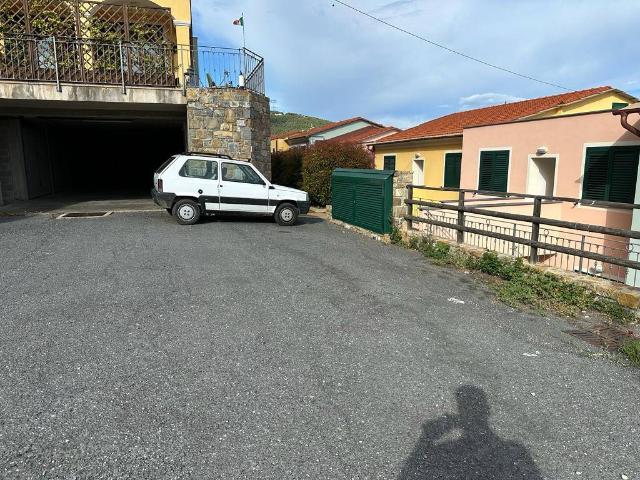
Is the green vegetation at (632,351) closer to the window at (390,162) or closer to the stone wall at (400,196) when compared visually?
the stone wall at (400,196)

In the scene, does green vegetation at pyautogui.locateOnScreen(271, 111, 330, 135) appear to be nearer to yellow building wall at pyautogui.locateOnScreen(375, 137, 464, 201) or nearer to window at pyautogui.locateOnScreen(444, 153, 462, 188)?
yellow building wall at pyautogui.locateOnScreen(375, 137, 464, 201)

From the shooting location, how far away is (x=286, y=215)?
35.8 ft

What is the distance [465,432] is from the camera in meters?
2.80

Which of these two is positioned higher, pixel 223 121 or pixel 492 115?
pixel 492 115

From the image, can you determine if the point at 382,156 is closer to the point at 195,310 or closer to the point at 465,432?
the point at 195,310

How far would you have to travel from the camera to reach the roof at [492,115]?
50.1 ft

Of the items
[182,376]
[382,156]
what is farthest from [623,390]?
[382,156]

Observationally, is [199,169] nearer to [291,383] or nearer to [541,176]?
[291,383]

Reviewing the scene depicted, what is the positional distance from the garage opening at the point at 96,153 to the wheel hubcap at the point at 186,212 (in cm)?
744

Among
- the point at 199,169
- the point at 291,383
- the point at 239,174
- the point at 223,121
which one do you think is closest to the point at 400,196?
the point at 239,174

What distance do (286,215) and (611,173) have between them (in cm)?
801

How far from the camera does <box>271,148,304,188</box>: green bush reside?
17062 millimetres

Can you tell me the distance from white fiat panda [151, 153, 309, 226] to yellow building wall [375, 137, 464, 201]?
289 inches

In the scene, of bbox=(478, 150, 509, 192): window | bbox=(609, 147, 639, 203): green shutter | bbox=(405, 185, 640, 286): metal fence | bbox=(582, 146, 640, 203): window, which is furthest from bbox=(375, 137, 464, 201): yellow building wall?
bbox=(609, 147, 639, 203): green shutter
